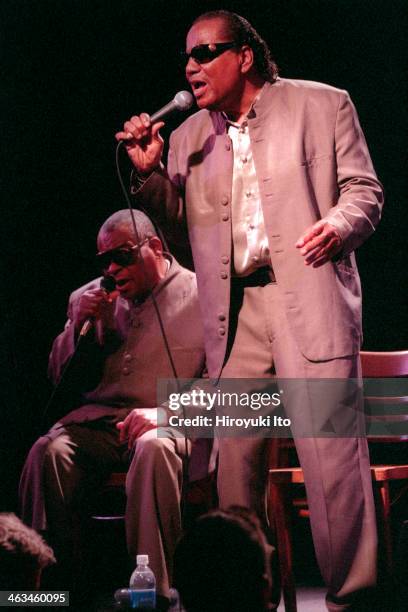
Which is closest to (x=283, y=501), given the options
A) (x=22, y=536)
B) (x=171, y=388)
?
(x=171, y=388)

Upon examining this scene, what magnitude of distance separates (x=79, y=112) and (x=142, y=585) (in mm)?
1969

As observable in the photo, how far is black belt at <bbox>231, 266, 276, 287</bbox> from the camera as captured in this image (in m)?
2.54

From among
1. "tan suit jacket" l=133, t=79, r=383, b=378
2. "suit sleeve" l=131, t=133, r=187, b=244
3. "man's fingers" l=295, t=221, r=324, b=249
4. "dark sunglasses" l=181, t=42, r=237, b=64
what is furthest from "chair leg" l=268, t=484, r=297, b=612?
"dark sunglasses" l=181, t=42, r=237, b=64

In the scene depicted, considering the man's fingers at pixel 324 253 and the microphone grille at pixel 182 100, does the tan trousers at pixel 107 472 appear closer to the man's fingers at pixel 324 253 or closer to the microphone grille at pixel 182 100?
the man's fingers at pixel 324 253

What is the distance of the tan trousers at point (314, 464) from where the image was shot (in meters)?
2.33

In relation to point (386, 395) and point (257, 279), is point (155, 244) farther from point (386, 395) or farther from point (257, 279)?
point (386, 395)

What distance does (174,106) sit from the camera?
2.51 metres

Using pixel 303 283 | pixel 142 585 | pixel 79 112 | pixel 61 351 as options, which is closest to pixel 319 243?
pixel 303 283

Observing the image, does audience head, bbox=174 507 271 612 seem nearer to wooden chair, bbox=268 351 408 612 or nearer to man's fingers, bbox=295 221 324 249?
man's fingers, bbox=295 221 324 249

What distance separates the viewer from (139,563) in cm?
259

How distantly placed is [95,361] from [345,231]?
1364 millimetres

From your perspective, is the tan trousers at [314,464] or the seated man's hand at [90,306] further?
the seated man's hand at [90,306]

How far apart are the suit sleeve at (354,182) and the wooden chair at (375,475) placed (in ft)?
2.67

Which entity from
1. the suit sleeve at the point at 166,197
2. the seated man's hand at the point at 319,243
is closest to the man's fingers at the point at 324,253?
the seated man's hand at the point at 319,243
